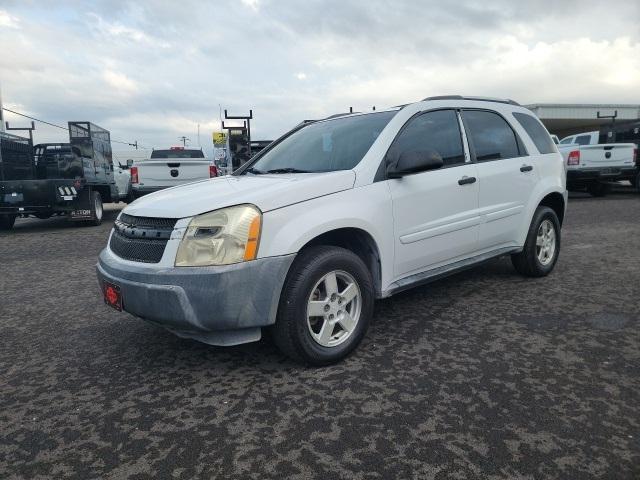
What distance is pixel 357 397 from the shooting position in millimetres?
2461

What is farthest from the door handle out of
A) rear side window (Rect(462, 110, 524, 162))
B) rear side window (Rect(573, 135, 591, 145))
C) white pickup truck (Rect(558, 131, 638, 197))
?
rear side window (Rect(573, 135, 591, 145))

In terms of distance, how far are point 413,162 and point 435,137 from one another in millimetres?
701

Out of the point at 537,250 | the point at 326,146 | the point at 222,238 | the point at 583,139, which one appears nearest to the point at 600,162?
the point at 583,139

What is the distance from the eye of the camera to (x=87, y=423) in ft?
7.57

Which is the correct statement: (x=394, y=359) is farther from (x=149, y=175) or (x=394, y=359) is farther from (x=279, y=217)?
(x=149, y=175)

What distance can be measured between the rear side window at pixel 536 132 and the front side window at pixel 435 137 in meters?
1.08

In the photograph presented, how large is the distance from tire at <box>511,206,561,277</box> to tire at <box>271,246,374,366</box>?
87.3 inches

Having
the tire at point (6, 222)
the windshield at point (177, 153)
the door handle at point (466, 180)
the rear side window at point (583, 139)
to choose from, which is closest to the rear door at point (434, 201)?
the door handle at point (466, 180)

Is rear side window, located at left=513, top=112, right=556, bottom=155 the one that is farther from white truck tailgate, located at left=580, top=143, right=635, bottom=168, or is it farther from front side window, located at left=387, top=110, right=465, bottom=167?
white truck tailgate, located at left=580, top=143, right=635, bottom=168

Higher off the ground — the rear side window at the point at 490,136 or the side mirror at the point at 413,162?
the rear side window at the point at 490,136

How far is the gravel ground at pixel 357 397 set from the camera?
6.45 ft

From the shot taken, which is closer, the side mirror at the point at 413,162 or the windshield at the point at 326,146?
the side mirror at the point at 413,162

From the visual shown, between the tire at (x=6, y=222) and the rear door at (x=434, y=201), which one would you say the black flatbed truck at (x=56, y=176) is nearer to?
the tire at (x=6, y=222)

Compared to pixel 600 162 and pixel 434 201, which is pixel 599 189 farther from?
pixel 434 201
